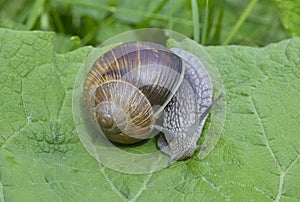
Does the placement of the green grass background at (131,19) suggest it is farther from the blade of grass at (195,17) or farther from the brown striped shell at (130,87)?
the brown striped shell at (130,87)

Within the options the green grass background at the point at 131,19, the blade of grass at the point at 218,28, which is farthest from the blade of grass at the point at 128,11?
the blade of grass at the point at 218,28

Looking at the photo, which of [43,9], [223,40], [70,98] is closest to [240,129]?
[70,98]

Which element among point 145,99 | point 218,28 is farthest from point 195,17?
point 145,99

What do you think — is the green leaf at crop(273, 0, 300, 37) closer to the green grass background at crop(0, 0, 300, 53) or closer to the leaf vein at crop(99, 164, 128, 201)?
the green grass background at crop(0, 0, 300, 53)

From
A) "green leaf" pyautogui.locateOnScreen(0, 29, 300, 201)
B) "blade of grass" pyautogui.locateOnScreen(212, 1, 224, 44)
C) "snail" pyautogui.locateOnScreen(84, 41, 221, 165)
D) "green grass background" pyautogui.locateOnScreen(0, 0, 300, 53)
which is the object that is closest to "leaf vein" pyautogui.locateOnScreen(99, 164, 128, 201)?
"green leaf" pyautogui.locateOnScreen(0, 29, 300, 201)

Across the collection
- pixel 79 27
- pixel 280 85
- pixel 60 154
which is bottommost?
pixel 79 27

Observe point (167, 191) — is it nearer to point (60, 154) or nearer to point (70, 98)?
point (60, 154)
